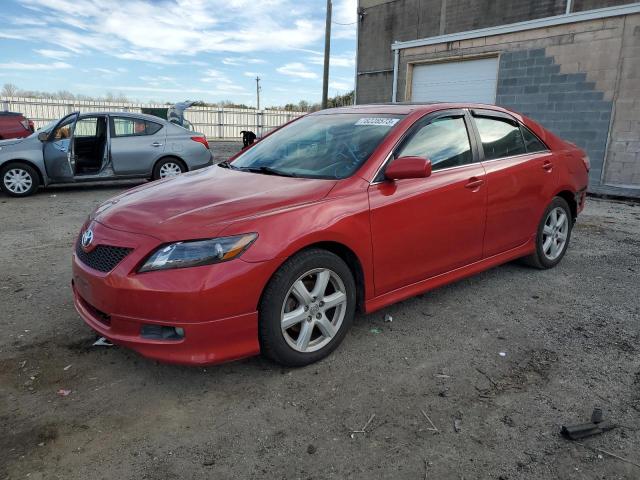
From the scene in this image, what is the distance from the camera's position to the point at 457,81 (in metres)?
Answer: 12.3

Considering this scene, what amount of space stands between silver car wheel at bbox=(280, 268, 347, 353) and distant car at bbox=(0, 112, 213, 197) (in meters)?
7.42

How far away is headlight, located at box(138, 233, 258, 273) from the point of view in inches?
99.3

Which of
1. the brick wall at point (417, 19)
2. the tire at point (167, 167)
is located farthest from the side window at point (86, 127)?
the brick wall at point (417, 19)

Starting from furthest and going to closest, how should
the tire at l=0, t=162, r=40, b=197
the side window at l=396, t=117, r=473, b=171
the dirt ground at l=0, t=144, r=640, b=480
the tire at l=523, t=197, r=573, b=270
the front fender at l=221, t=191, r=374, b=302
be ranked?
the tire at l=0, t=162, r=40, b=197 → the tire at l=523, t=197, r=573, b=270 → the side window at l=396, t=117, r=473, b=171 → the front fender at l=221, t=191, r=374, b=302 → the dirt ground at l=0, t=144, r=640, b=480

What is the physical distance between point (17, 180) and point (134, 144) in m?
2.09

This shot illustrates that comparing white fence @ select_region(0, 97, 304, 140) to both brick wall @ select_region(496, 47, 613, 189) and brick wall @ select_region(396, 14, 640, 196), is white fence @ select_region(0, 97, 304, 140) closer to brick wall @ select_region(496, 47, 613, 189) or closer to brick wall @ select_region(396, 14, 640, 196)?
brick wall @ select_region(496, 47, 613, 189)

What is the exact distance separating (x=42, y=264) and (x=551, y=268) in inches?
202

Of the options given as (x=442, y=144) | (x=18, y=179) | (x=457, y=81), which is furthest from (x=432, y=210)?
(x=457, y=81)

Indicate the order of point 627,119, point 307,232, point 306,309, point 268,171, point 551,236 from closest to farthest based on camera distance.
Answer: point 307,232
point 306,309
point 268,171
point 551,236
point 627,119

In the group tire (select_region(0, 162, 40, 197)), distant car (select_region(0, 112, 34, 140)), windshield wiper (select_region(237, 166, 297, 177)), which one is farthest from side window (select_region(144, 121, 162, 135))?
windshield wiper (select_region(237, 166, 297, 177))

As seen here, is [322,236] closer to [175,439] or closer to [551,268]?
[175,439]

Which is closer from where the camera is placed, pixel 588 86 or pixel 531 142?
pixel 531 142

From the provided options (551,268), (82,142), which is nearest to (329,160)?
(551,268)

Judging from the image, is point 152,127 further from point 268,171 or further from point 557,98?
point 557,98
